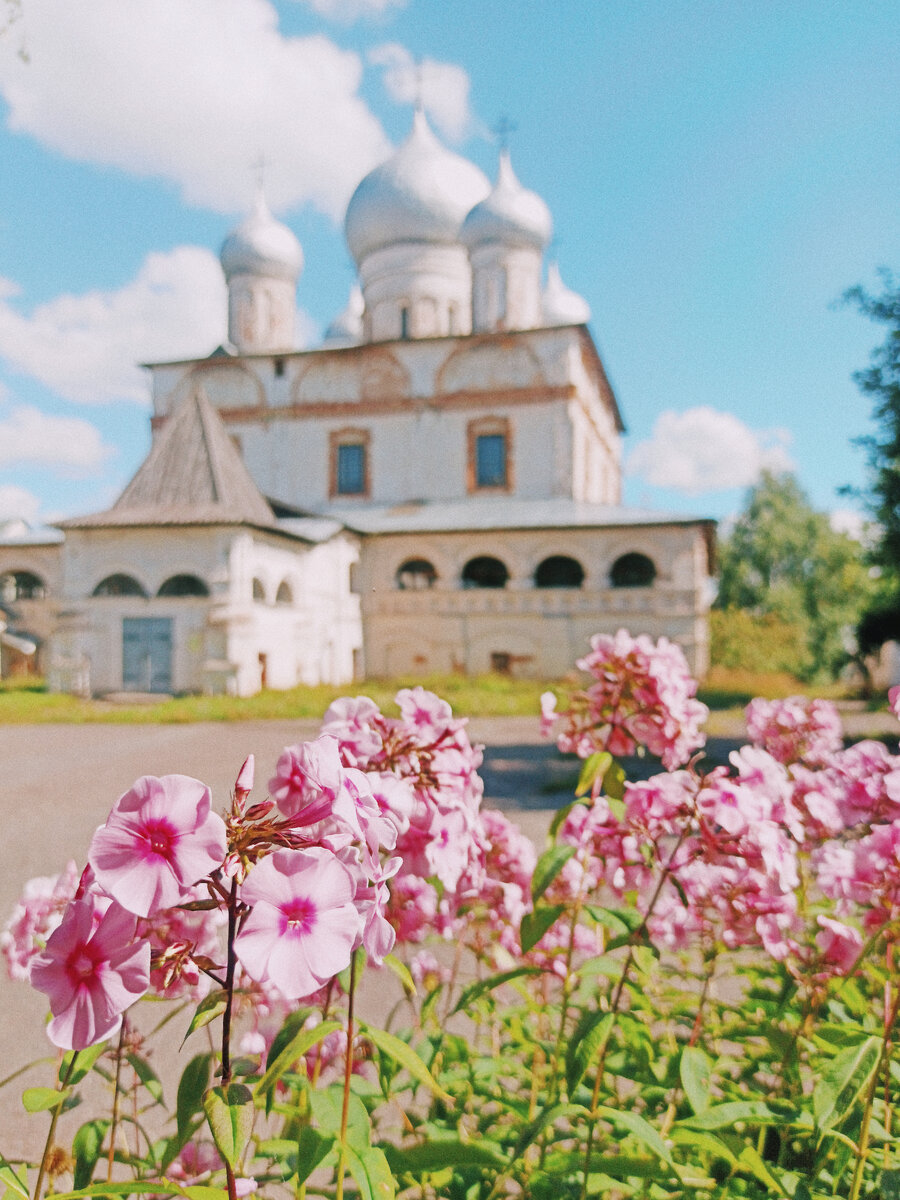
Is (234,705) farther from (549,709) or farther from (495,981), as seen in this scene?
(495,981)

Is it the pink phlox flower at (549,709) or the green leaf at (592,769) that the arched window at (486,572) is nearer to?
the pink phlox flower at (549,709)

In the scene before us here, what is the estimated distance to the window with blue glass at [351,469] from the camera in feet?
77.2

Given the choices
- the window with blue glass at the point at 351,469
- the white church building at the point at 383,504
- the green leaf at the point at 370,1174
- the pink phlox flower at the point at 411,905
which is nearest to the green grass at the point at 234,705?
the white church building at the point at 383,504

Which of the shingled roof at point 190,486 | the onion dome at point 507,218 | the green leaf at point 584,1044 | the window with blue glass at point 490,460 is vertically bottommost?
the green leaf at point 584,1044

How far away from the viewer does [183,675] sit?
1683cm

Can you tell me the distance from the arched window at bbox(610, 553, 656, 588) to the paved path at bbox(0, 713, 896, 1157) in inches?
248

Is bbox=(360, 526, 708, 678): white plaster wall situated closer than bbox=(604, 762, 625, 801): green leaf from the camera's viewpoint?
No

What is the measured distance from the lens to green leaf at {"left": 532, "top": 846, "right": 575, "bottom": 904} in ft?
5.21

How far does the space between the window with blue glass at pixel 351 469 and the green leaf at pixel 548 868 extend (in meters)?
22.3

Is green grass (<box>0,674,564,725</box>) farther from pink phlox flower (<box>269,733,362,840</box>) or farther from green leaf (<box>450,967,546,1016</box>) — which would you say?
pink phlox flower (<box>269,733,362,840</box>)

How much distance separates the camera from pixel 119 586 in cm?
1808

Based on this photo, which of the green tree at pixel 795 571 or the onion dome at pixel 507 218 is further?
the green tree at pixel 795 571

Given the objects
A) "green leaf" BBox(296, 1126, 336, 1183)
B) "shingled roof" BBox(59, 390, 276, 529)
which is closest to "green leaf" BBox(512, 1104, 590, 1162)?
"green leaf" BBox(296, 1126, 336, 1183)

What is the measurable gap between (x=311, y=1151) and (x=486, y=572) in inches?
803
